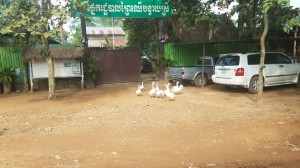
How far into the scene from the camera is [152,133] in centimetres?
620

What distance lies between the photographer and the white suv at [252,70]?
35.3 ft

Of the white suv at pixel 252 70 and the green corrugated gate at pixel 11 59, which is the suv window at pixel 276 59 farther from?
the green corrugated gate at pixel 11 59

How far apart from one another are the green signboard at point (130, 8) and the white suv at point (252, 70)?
518cm

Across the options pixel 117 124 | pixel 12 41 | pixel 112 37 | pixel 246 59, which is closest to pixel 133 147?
pixel 117 124

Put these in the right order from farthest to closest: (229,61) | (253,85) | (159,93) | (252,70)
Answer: (229,61) < (253,85) < (252,70) < (159,93)

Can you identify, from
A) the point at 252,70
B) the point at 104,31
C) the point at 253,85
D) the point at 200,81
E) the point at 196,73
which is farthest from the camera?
the point at 104,31

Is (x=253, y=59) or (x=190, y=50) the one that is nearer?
(x=253, y=59)

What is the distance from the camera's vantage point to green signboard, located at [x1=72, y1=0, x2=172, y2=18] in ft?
45.5

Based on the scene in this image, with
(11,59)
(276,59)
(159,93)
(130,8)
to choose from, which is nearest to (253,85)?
(276,59)

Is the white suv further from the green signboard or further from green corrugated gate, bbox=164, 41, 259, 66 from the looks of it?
the green signboard

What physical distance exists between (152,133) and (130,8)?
9.85 m

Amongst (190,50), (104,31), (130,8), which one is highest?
(104,31)

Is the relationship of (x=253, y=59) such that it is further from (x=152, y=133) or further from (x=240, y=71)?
(x=152, y=133)

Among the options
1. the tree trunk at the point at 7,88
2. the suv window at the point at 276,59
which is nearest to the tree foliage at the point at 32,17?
the tree trunk at the point at 7,88
